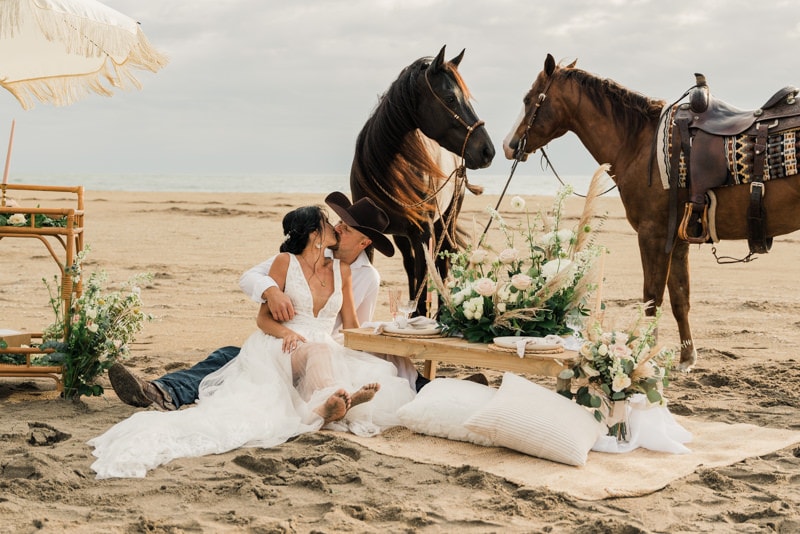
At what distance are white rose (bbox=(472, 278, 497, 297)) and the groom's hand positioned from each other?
3.47 ft

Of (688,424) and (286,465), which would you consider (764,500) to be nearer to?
(688,424)

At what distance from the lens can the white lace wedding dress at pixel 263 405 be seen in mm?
4031

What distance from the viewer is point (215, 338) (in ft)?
24.2

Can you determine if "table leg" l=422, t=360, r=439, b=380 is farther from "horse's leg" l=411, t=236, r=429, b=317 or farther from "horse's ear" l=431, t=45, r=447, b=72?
"horse's ear" l=431, t=45, r=447, b=72

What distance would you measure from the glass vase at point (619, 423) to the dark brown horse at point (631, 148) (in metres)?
1.77

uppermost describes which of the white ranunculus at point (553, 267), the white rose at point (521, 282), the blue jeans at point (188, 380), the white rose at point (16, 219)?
the white rose at point (16, 219)

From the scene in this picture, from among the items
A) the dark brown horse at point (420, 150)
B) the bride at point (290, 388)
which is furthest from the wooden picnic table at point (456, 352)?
the dark brown horse at point (420, 150)

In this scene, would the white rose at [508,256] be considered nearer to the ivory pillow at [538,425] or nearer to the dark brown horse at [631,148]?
the ivory pillow at [538,425]

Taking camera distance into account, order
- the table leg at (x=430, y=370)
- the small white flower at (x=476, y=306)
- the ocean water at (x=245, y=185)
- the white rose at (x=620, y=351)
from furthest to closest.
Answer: the ocean water at (x=245, y=185) < the table leg at (x=430, y=370) < the small white flower at (x=476, y=306) < the white rose at (x=620, y=351)

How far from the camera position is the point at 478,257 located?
195 inches

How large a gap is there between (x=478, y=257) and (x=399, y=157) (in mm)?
1644

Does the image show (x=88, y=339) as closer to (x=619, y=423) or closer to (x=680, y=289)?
(x=619, y=423)

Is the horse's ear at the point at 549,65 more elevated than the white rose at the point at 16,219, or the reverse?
the horse's ear at the point at 549,65

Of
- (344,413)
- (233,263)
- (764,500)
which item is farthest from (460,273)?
(233,263)
